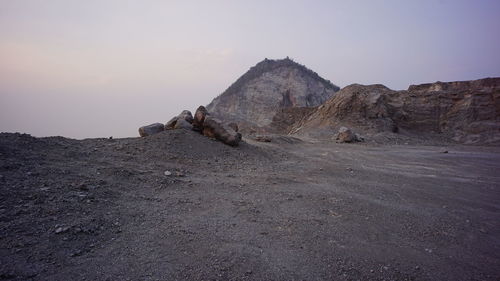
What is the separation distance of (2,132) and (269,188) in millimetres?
4604

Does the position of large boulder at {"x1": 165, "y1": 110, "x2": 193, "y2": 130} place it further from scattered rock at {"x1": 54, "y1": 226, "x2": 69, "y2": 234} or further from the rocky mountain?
the rocky mountain

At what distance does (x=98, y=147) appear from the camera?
556 cm

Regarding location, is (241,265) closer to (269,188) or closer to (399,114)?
(269,188)

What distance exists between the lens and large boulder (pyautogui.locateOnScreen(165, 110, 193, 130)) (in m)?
7.28

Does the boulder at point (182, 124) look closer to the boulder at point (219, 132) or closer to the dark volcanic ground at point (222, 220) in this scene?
the boulder at point (219, 132)

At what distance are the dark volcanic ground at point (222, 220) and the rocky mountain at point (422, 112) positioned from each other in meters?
9.71

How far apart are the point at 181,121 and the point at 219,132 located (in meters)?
1.05

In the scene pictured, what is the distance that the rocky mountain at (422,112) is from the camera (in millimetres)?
14000

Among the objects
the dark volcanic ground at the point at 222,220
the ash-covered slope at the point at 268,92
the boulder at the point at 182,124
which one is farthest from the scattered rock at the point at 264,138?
the ash-covered slope at the point at 268,92

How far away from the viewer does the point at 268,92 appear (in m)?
29.5

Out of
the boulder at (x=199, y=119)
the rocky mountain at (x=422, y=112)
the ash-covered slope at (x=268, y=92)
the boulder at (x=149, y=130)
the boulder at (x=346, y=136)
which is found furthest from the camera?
the ash-covered slope at (x=268, y=92)

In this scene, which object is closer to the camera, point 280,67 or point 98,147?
point 98,147

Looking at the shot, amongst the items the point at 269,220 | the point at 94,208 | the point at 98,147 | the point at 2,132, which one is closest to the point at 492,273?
the point at 269,220

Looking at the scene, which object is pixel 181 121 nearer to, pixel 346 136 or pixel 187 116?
pixel 187 116
